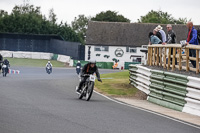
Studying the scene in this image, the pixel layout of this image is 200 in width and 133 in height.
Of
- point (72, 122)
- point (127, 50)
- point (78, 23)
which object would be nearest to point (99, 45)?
point (127, 50)

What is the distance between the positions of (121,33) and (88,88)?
6414cm

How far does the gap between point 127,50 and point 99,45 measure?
425 cm

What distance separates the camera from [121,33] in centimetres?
8131

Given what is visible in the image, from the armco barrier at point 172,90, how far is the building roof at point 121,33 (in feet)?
196

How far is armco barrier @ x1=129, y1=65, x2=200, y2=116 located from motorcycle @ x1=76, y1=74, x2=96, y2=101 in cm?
216

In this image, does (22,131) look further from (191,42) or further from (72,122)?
(191,42)

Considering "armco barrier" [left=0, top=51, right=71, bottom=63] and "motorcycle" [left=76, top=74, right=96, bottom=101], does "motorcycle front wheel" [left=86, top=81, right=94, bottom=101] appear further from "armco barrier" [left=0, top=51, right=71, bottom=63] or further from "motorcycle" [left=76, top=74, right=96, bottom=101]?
"armco barrier" [left=0, top=51, right=71, bottom=63]

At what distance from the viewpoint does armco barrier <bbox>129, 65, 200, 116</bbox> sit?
14471 millimetres

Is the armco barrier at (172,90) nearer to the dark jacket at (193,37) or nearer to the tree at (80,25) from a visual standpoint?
the dark jacket at (193,37)

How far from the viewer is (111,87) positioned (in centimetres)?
2419

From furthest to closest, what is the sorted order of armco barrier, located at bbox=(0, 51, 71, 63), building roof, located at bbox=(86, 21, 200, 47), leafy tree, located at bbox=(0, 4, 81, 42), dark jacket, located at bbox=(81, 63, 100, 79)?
1. leafy tree, located at bbox=(0, 4, 81, 42)
2. building roof, located at bbox=(86, 21, 200, 47)
3. armco barrier, located at bbox=(0, 51, 71, 63)
4. dark jacket, located at bbox=(81, 63, 100, 79)

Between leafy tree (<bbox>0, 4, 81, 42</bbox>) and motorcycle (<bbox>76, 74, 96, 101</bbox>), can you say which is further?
leafy tree (<bbox>0, 4, 81, 42</bbox>)

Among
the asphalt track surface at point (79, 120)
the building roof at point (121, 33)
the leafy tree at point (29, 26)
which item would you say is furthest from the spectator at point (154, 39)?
the leafy tree at point (29, 26)

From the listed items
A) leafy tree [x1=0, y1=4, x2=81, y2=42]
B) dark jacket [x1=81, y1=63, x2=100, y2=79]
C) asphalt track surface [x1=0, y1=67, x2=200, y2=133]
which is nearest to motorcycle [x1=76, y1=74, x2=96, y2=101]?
dark jacket [x1=81, y1=63, x2=100, y2=79]
